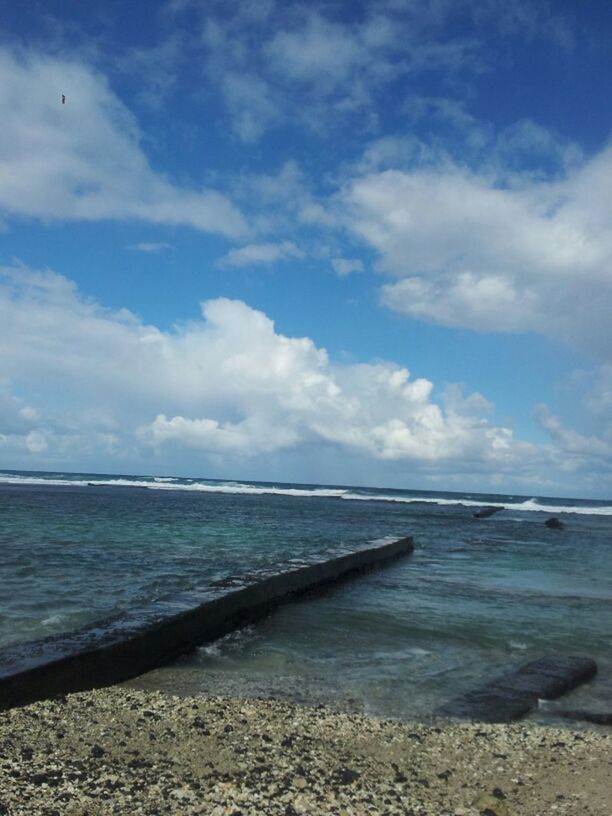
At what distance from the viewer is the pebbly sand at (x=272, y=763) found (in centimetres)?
408

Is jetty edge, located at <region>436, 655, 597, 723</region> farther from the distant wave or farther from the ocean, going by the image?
the distant wave

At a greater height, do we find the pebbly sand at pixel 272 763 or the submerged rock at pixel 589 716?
the pebbly sand at pixel 272 763

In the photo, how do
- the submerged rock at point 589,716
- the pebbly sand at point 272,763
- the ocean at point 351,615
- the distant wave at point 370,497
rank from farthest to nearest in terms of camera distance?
the distant wave at point 370,497 → the ocean at point 351,615 → the submerged rock at point 589,716 → the pebbly sand at point 272,763

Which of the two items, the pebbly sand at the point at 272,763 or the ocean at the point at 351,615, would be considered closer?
the pebbly sand at the point at 272,763

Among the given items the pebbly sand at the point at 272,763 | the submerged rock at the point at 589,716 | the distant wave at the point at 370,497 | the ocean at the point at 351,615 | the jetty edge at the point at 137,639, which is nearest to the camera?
the pebbly sand at the point at 272,763

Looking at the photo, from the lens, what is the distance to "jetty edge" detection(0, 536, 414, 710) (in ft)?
19.9

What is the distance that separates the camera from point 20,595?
36.1 ft

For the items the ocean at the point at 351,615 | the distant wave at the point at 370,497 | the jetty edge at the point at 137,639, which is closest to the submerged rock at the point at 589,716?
the ocean at the point at 351,615

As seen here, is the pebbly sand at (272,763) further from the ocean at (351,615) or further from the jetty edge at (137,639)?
the ocean at (351,615)

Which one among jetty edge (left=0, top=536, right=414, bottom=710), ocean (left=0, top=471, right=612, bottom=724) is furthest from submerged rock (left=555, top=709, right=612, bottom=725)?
jetty edge (left=0, top=536, right=414, bottom=710)

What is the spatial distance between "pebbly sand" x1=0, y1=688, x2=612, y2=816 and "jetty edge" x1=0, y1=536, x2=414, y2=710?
0.79 feet

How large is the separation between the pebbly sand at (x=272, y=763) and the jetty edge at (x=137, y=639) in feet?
0.79

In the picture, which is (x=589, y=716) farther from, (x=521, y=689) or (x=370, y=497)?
(x=370, y=497)

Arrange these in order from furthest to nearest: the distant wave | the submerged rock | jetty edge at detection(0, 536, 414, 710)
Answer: the distant wave
the submerged rock
jetty edge at detection(0, 536, 414, 710)
